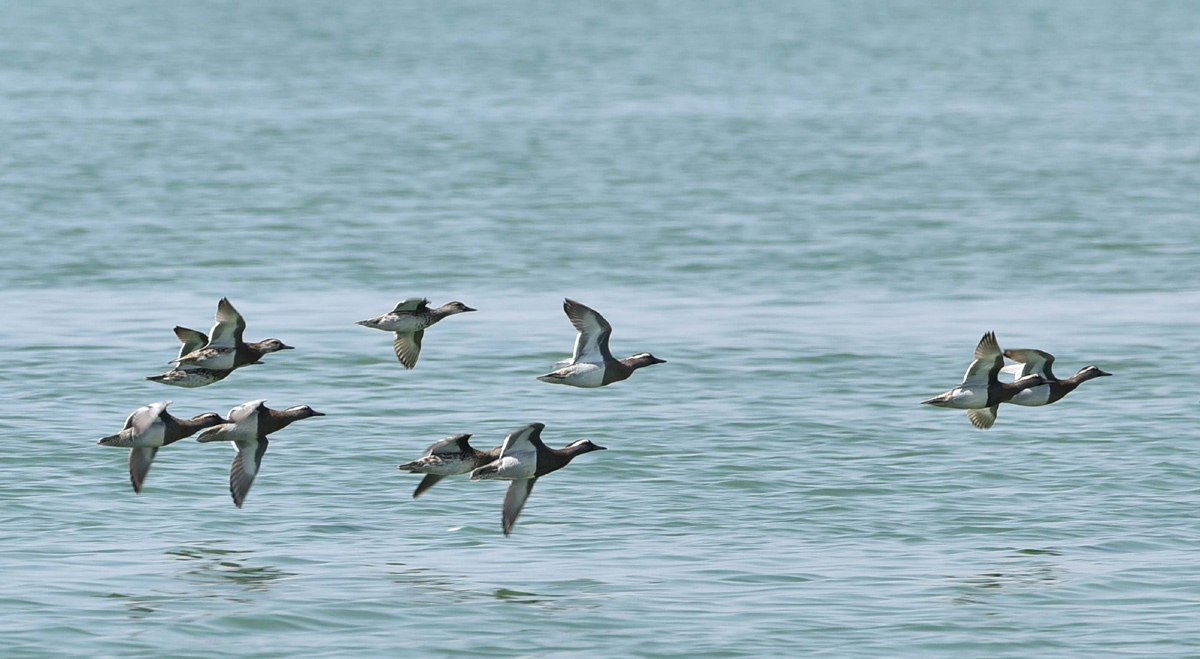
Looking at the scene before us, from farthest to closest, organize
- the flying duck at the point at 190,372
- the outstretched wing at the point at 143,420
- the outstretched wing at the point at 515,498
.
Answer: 1. the flying duck at the point at 190,372
2. the outstretched wing at the point at 515,498
3. the outstretched wing at the point at 143,420

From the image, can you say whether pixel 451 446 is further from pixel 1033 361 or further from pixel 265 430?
pixel 1033 361

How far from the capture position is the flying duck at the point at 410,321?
24.1 metres

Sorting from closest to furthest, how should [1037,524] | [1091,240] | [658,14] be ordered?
[1037,524]
[1091,240]
[658,14]

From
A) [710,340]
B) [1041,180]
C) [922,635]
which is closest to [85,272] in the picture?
[710,340]

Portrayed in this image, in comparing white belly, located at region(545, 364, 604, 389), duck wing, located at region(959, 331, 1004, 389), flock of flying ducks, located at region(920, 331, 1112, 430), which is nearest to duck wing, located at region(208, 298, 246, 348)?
white belly, located at region(545, 364, 604, 389)

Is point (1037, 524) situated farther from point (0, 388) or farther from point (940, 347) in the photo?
point (0, 388)

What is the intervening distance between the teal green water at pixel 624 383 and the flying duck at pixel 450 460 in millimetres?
1332

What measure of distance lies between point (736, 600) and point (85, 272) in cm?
2554

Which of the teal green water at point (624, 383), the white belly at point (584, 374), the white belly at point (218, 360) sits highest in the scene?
the white belly at point (218, 360)

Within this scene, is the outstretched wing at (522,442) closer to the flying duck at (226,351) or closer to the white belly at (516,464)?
the white belly at (516,464)

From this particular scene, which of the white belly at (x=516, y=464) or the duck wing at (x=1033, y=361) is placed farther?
the duck wing at (x=1033, y=361)

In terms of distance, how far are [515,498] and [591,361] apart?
6.96 feet

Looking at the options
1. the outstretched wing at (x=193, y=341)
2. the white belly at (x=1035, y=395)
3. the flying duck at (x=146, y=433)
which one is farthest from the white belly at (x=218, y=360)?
the white belly at (x=1035, y=395)

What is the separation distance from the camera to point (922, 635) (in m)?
20.9
